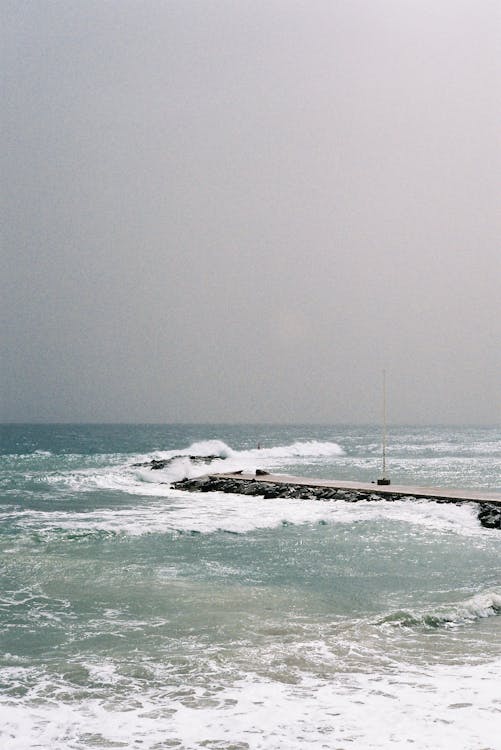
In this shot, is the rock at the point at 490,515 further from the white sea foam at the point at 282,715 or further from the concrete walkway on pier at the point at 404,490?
the white sea foam at the point at 282,715

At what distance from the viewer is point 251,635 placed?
1016cm

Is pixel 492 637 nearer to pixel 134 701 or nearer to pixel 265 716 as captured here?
pixel 265 716

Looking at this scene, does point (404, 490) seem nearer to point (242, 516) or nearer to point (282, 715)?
point (242, 516)

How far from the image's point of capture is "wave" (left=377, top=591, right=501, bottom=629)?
10812 mm

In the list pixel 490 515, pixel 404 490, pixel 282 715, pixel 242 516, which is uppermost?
pixel 282 715

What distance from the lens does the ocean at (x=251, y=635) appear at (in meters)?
6.84

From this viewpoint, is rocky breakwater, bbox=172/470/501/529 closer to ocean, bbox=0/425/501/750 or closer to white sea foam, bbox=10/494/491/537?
white sea foam, bbox=10/494/491/537

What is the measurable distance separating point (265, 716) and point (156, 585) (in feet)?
23.1

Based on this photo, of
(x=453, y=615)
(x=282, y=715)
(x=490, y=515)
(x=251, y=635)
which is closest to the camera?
(x=282, y=715)

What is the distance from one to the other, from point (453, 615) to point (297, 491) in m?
19.6

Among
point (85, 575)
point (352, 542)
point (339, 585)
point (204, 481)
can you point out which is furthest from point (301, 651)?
point (204, 481)

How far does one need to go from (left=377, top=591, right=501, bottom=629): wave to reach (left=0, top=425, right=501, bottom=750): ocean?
0.03 meters

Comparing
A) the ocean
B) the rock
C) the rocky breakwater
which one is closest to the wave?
the ocean

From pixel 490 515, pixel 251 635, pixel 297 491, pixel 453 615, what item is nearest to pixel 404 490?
pixel 297 491
